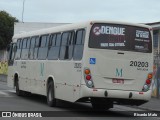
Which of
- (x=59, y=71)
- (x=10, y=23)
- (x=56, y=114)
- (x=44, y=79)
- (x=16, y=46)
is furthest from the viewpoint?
(x=10, y=23)

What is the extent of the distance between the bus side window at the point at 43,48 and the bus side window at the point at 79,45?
320cm

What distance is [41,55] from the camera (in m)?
19.5

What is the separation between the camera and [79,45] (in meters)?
15.7

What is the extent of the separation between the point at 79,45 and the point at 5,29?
2870 inches

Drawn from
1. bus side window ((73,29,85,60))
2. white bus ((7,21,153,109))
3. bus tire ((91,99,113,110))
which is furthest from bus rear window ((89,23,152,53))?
bus tire ((91,99,113,110))

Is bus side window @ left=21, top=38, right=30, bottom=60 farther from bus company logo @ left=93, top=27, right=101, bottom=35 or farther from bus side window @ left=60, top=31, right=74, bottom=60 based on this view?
bus company logo @ left=93, top=27, right=101, bottom=35

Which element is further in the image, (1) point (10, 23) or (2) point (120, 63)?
(1) point (10, 23)

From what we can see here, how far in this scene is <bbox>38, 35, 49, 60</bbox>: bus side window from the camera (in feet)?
62.7

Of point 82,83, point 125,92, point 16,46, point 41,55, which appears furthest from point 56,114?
point 16,46

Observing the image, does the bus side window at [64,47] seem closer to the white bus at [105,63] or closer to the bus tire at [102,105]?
the white bus at [105,63]

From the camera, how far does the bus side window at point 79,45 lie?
50.9 ft

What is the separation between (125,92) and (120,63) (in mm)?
945

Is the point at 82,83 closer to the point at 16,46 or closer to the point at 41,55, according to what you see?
the point at 41,55

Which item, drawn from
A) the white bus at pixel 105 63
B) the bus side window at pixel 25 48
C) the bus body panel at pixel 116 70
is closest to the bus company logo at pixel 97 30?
the white bus at pixel 105 63
